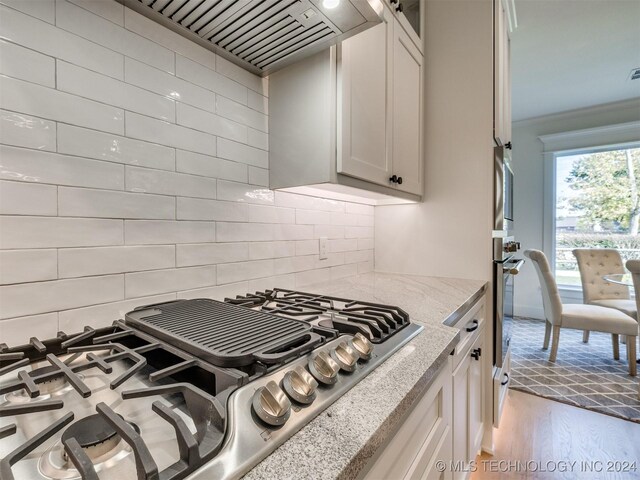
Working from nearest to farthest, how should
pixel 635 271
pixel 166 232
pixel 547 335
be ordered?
1. pixel 166 232
2. pixel 635 271
3. pixel 547 335

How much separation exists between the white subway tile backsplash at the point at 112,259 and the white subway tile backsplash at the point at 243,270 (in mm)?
191

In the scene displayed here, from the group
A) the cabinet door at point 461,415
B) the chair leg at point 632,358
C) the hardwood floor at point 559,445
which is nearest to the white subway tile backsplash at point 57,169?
the cabinet door at point 461,415

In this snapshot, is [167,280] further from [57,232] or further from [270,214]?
[270,214]

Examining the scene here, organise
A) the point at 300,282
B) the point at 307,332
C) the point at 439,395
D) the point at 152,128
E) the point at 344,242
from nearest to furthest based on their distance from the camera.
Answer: the point at 307,332 < the point at 439,395 < the point at 152,128 < the point at 300,282 < the point at 344,242

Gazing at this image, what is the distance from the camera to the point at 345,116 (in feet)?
3.67

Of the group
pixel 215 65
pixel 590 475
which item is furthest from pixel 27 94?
pixel 590 475

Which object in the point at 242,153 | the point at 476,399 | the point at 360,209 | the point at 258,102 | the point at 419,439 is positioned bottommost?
the point at 476,399

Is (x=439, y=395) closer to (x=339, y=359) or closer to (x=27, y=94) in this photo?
(x=339, y=359)

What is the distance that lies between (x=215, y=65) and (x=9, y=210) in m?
0.75

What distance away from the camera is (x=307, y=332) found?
26.4 inches

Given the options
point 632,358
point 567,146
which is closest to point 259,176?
point 632,358

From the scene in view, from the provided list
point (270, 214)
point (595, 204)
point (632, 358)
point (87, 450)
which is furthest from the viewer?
point (595, 204)

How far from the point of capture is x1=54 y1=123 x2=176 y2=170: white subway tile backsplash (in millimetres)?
774

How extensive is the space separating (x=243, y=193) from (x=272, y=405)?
0.90 metres
